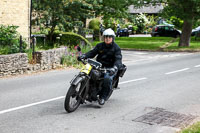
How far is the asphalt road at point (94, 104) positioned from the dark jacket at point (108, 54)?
0.99m

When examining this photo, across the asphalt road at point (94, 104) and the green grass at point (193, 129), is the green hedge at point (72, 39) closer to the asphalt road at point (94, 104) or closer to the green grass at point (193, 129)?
the asphalt road at point (94, 104)

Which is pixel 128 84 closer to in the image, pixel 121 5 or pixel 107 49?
pixel 107 49

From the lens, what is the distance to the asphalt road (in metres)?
6.95

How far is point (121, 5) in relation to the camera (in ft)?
93.9

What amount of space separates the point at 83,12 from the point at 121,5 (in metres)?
4.42

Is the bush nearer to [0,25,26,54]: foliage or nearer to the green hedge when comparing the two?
the green hedge

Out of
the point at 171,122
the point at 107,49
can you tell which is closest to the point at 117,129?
the point at 171,122

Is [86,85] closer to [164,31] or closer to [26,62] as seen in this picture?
[26,62]

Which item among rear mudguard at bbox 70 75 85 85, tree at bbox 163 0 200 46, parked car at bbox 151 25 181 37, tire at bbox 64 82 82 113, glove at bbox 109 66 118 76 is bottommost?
tire at bbox 64 82 82 113

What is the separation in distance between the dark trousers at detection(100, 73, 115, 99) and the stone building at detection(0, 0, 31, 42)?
509 inches

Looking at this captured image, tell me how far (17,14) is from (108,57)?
13.1 meters

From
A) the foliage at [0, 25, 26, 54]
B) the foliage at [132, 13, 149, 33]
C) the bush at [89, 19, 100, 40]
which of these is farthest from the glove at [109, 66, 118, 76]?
the foliage at [132, 13, 149, 33]

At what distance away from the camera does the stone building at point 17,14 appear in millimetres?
20203

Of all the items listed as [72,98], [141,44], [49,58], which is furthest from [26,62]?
[141,44]
